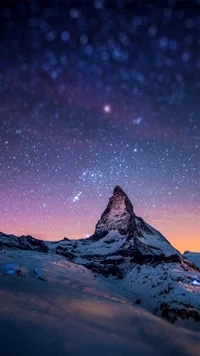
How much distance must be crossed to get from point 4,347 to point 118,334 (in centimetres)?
452

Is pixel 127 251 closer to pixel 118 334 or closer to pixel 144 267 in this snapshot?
pixel 144 267

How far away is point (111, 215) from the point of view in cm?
10138

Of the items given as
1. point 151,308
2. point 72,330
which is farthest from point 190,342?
point 151,308

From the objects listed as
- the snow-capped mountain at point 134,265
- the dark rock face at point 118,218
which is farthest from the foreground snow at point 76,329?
the dark rock face at point 118,218

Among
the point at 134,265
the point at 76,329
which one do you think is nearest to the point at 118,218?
the point at 134,265

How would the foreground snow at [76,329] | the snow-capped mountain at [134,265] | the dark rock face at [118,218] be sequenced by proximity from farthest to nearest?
the dark rock face at [118,218]
the snow-capped mountain at [134,265]
the foreground snow at [76,329]

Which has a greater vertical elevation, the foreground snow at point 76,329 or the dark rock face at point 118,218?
the dark rock face at point 118,218

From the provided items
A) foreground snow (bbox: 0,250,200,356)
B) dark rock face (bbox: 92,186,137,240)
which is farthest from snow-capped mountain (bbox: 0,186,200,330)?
foreground snow (bbox: 0,250,200,356)

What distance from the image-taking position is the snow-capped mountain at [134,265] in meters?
A: 23.0

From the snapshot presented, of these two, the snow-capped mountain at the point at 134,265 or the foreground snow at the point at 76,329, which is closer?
the foreground snow at the point at 76,329

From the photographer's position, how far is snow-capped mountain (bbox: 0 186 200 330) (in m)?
23.0

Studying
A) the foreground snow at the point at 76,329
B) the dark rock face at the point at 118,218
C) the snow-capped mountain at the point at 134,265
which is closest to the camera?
the foreground snow at the point at 76,329

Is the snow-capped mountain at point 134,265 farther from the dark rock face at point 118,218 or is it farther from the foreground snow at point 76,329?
the foreground snow at point 76,329

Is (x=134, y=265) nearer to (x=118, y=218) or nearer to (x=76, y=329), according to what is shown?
(x=118, y=218)
